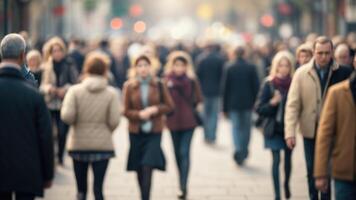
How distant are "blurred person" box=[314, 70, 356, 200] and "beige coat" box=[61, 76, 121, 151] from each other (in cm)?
330

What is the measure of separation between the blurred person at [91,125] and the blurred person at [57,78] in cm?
553

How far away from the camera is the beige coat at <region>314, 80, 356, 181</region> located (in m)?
7.92

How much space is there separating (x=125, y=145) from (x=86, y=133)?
1002 cm

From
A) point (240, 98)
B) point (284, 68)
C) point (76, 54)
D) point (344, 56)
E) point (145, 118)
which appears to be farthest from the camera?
point (76, 54)

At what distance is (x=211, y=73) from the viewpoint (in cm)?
2167

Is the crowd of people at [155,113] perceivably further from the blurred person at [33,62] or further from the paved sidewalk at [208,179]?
the paved sidewalk at [208,179]

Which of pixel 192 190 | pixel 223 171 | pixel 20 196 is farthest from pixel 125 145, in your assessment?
pixel 20 196

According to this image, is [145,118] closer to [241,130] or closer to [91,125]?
[91,125]

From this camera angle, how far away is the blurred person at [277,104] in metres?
12.6

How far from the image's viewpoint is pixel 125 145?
68.6 ft

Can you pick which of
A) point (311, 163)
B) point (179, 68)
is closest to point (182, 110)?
point (179, 68)

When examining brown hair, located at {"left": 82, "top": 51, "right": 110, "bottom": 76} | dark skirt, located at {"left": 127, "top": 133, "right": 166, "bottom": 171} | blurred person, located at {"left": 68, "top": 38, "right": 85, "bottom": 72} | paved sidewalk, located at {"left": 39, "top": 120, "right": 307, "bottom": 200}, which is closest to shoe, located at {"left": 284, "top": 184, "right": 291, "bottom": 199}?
paved sidewalk, located at {"left": 39, "top": 120, "right": 307, "bottom": 200}

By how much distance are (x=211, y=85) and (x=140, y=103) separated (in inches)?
366

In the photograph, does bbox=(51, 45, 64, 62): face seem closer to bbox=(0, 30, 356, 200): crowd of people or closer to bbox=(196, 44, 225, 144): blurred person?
bbox=(0, 30, 356, 200): crowd of people
